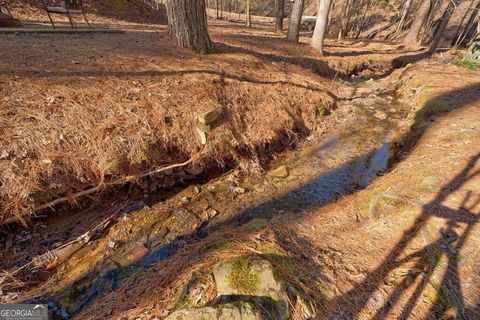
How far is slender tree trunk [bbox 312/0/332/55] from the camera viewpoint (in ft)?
29.8

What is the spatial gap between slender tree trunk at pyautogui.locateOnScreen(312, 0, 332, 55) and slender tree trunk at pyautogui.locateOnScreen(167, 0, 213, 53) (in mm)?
5113

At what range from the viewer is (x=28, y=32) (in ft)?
21.1

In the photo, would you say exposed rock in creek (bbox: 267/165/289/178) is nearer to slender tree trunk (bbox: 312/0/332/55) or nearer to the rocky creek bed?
the rocky creek bed

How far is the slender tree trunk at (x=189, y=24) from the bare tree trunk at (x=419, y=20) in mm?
15753

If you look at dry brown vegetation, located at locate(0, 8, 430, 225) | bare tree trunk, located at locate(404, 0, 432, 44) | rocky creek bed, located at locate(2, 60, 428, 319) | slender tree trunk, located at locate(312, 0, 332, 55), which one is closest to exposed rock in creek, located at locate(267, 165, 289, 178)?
rocky creek bed, located at locate(2, 60, 428, 319)

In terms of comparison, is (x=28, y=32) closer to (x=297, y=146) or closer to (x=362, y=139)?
(x=297, y=146)

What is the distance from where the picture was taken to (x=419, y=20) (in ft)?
51.5

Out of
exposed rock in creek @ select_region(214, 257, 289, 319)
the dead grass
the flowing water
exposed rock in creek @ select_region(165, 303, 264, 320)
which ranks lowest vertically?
the flowing water

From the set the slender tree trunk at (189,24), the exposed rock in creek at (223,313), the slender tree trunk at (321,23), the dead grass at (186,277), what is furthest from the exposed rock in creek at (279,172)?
the slender tree trunk at (321,23)

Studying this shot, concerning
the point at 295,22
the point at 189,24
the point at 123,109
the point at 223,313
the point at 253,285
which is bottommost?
the point at 253,285

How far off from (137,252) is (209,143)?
7.01 ft

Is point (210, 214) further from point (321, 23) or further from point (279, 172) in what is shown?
point (321, 23)

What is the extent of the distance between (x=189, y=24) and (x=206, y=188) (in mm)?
4170

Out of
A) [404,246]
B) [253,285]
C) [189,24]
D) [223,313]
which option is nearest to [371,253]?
[404,246]
